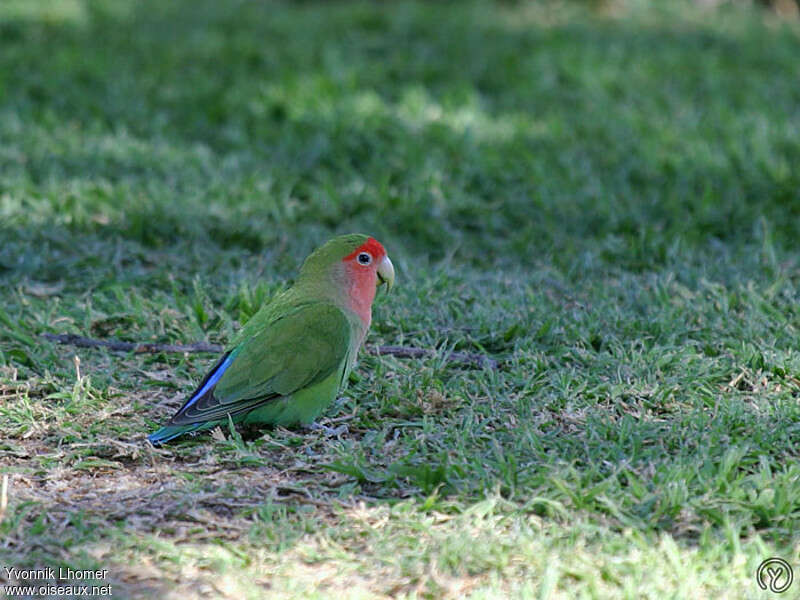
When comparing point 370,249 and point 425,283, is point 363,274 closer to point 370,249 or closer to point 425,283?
point 370,249

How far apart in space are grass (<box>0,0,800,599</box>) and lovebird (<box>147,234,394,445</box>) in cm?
13

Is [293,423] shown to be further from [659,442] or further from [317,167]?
[317,167]

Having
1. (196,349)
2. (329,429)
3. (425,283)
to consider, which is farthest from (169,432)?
(425,283)

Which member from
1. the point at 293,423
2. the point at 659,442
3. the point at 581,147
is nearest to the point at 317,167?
the point at 581,147

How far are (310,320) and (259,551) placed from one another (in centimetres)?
95

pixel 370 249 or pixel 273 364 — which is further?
pixel 370 249

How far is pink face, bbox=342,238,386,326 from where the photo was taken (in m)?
3.75

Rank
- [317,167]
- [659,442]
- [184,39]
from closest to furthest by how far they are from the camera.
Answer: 1. [659,442]
2. [317,167]
3. [184,39]

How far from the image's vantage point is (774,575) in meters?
2.73

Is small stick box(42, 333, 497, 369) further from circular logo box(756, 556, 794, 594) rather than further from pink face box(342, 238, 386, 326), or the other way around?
circular logo box(756, 556, 794, 594)

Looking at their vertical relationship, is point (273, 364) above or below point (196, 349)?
above

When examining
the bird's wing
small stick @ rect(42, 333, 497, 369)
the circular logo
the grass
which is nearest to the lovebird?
the bird's wing

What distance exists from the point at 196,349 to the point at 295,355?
75 centimetres

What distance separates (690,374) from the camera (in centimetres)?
379
